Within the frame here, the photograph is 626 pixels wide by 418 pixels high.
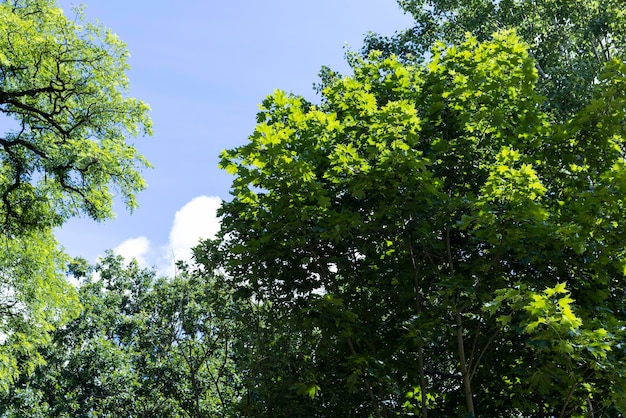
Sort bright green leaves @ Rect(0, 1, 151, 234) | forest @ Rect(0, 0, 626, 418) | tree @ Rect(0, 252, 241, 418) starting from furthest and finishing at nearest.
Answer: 1. tree @ Rect(0, 252, 241, 418)
2. bright green leaves @ Rect(0, 1, 151, 234)
3. forest @ Rect(0, 0, 626, 418)

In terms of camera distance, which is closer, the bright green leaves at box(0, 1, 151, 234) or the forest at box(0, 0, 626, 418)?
the forest at box(0, 0, 626, 418)

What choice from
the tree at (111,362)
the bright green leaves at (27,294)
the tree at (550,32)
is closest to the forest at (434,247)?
the tree at (550,32)

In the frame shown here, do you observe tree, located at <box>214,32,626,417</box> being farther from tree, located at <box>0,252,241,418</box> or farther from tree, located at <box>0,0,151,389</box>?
tree, located at <box>0,252,241,418</box>

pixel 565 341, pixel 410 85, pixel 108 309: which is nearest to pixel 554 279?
pixel 565 341

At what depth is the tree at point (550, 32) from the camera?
17.6 m

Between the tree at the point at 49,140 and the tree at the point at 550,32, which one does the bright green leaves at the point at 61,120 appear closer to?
the tree at the point at 49,140

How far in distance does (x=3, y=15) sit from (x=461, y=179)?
1286cm

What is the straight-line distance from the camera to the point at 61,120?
59.9 ft

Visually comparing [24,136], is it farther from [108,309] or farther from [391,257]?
[108,309]

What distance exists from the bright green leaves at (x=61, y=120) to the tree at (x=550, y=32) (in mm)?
8731

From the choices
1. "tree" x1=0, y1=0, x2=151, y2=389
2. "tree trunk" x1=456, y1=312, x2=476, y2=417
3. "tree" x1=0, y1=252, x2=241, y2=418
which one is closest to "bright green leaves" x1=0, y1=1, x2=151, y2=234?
"tree" x1=0, y1=0, x2=151, y2=389

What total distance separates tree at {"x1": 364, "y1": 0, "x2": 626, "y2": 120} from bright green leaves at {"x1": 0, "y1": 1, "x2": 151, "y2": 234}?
873 centimetres

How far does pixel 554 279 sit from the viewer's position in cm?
810

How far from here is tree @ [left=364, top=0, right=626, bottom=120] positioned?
17562 mm
